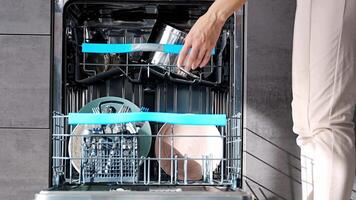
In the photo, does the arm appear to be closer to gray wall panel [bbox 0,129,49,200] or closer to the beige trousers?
the beige trousers

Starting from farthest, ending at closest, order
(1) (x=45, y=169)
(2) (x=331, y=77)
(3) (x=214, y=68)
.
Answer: (3) (x=214, y=68) < (1) (x=45, y=169) < (2) (x=331, y=77)

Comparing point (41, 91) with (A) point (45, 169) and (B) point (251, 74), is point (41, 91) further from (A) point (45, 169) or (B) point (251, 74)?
(B) point (251, 74)

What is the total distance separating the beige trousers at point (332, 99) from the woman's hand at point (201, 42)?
0.19 meters

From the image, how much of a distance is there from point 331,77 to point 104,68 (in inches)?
39.7

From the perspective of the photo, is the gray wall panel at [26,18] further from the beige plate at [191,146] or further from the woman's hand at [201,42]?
the woman's hand at [201,42]

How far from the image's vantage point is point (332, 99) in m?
0.95

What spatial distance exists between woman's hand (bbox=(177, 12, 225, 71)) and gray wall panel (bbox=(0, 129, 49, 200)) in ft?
2.37

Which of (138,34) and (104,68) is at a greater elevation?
(138,34)

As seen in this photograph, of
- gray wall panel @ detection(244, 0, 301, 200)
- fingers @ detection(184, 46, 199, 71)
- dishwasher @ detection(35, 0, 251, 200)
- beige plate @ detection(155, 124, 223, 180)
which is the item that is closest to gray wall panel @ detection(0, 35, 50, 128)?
dishwasher @ detection(35, 0, 251, 200)

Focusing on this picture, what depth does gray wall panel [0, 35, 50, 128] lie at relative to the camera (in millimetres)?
1617

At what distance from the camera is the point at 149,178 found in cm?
169

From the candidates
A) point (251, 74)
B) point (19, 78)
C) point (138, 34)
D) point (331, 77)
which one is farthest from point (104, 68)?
point (331, 77)

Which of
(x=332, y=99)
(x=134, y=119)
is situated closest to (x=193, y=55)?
(x=332, y=99)

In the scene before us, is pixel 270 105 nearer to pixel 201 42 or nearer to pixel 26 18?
pixel 201 42
